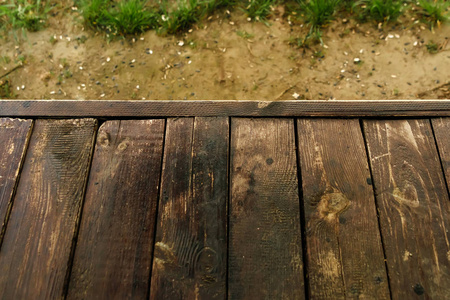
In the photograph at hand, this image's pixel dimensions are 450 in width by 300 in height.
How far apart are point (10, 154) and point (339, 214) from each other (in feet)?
4.97

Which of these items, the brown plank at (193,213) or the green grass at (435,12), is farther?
the green grass at (435,12)

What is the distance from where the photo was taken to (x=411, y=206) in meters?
1.51

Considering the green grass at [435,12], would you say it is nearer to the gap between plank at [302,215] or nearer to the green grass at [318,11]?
the green grass at [318,11]

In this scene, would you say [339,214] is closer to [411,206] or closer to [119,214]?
[411,206]

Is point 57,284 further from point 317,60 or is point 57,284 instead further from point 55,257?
point 317,60

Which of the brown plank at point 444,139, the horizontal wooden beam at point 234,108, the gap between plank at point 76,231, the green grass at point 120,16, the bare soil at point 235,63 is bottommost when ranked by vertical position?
the gap between plank at point 76,231

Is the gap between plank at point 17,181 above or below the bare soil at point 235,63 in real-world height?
below

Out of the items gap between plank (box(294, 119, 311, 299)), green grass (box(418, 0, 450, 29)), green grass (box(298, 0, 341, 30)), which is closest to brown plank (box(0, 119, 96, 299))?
gap between plank (box(294, 119, 311, 299))

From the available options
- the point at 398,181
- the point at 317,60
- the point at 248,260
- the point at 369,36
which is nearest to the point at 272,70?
the point at 317,60

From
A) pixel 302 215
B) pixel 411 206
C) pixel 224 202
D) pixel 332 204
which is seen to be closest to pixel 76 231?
pixel 224 202

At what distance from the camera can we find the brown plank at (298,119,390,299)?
1.40 m

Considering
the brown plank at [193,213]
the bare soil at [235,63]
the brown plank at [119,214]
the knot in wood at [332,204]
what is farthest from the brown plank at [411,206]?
the brown plank at [119,214]

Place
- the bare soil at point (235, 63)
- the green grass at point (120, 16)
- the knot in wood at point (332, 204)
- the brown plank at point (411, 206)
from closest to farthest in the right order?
1. the brown plank at point (411, 206)
2. the knot in wood at point (332, 204)
3. the bare soil at point (235, 63)
4. the green grass at point (120, 16)

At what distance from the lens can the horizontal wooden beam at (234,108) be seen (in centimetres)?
169
